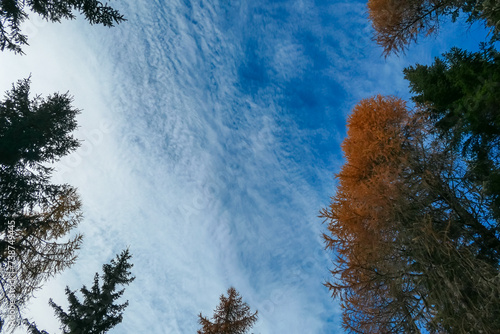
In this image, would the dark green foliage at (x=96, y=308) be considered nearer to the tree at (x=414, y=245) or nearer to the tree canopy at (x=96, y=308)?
the tree canopy at (x=96, y=308)

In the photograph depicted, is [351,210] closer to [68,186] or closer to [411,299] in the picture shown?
[411,299]

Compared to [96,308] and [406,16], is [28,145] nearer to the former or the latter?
[96,308]

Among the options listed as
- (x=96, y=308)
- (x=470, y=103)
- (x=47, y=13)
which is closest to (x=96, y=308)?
(x=96, y=308)

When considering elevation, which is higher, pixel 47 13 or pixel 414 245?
pixel 47 13

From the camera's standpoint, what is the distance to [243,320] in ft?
40.0

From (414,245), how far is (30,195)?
10.9 metres

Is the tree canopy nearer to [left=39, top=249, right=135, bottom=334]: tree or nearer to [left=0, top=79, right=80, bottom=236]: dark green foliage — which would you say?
[left=39, top=249, right=135, bottom=334]: tree

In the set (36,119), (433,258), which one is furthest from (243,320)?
(36,119)

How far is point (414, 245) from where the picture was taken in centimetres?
510

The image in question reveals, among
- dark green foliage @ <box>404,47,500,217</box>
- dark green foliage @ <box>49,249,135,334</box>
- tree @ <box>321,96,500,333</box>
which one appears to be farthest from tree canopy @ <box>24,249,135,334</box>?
dark green foliage @ <box>404,47,500,217</box>

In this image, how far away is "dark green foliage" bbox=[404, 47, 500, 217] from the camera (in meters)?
6.04

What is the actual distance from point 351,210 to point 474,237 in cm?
275

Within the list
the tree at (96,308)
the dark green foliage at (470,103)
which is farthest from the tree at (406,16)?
the tree at (96,308)

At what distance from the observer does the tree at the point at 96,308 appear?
11.4m
